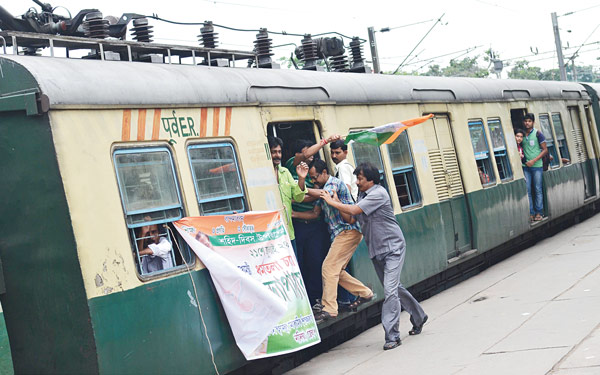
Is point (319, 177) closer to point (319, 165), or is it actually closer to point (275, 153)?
point (319, 165)

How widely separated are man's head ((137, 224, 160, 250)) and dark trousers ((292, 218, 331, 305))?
2.42 meters

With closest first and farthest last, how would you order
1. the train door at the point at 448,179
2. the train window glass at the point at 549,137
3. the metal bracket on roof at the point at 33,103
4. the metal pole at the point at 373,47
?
the metal bracket on roof at the point at 33,103
the train door at the point at 448,179
the train window glass at the point at 549,137
the metal pole at the point at 373,47

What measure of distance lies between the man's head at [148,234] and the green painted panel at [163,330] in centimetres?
33

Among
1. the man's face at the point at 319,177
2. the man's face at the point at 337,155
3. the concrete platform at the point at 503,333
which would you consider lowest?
the concrete platform at the point at 503,333

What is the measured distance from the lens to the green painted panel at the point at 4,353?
599 cm

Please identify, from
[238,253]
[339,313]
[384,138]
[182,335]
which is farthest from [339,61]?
[182,335]

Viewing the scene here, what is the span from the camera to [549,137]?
17.1 m

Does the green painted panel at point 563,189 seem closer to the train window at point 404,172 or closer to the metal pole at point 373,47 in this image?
the train window at point 404,172

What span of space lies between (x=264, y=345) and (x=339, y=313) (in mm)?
1860

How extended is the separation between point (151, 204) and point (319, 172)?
8.49 ft

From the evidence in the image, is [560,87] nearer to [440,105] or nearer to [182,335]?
[440,105]

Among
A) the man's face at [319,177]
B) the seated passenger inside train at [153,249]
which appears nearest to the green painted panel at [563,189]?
the man's face at [319,177]

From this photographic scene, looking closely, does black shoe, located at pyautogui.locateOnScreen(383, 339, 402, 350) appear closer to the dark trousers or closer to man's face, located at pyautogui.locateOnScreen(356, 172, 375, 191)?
the dark trousers

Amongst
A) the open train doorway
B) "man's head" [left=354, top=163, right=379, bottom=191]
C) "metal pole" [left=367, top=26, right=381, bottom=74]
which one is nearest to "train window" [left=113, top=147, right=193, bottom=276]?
"man's head" [left=354, top=163, right=379, bottom=191]
